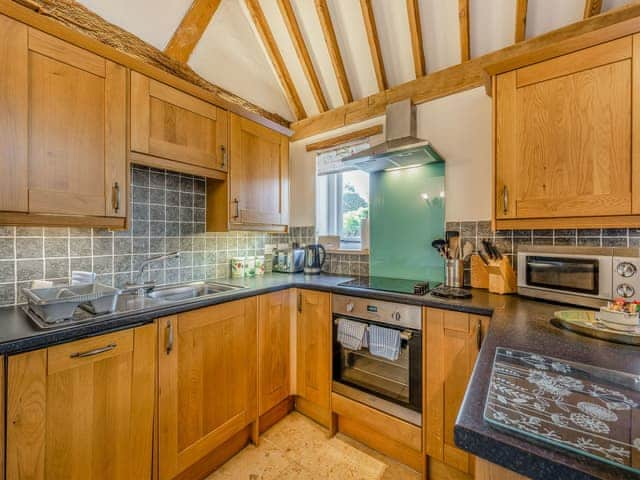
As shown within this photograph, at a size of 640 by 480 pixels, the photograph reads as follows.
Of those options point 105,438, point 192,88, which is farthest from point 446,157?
point 105,438

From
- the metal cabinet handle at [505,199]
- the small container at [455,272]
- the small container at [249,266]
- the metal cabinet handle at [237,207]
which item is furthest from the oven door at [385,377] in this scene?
the metal cabinet handle at [237,207]

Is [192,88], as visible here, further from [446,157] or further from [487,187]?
[487,187]

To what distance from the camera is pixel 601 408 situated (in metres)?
0.60

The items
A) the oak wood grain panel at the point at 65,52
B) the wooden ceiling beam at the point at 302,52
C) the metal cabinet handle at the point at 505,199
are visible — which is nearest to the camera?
the oak wood grain panel at the point at 65,52

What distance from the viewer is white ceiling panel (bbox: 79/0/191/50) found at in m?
1.73

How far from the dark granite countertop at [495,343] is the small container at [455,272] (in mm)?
145

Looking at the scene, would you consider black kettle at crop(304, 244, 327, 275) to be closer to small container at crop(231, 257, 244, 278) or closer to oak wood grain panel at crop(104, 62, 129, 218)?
small container at crop(231, 257, 244, 278)

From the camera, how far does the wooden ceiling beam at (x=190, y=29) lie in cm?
205

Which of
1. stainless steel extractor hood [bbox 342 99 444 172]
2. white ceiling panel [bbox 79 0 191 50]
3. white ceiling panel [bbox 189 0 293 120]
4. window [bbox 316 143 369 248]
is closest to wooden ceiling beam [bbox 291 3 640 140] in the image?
stainless steel extractor hood [bbox 342 99 444 172]

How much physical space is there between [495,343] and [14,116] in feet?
6.61

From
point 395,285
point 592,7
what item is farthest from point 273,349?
point 592,7

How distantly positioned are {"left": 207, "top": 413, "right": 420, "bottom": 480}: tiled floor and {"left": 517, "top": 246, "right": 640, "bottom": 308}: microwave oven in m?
1.27

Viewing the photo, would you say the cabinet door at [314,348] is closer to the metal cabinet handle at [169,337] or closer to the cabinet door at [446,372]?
the cabinet door at [446,372]

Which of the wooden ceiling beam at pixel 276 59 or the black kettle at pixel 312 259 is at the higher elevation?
the wooden ceiling beam at pixel 276 59
